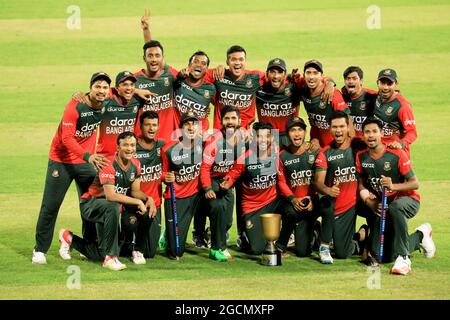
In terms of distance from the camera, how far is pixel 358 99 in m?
13.0

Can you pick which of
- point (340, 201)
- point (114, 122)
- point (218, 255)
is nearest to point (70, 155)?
point (114, 122)

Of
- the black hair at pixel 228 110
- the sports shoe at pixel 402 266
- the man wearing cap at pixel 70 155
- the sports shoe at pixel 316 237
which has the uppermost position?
the black hair at pixel 228 110

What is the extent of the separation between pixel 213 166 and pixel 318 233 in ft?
4.46

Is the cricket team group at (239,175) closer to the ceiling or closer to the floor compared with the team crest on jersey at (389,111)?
closer to the floor

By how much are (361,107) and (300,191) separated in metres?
1.24

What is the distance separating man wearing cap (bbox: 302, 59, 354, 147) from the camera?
1278 cm

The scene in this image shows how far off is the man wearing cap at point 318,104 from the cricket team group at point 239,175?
0.04ft

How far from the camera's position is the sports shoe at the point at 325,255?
12.0m

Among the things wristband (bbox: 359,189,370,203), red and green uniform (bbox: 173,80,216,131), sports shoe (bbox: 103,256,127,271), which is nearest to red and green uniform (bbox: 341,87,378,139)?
wristband (bbox: 359,189,370,203)

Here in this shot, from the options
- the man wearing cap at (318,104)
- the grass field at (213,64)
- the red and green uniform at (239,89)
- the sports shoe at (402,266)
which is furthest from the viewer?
the red and green uniform at (239,89)

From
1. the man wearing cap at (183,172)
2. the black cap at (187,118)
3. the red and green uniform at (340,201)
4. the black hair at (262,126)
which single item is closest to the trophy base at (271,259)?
the red and green uniform at (340,201)

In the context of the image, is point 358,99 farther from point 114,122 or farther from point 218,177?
point 114,122

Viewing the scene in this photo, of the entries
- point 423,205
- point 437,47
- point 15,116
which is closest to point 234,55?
point 423,205

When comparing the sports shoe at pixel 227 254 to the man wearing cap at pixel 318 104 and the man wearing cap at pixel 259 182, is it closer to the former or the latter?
the man wearing cap at pixel 259 182
